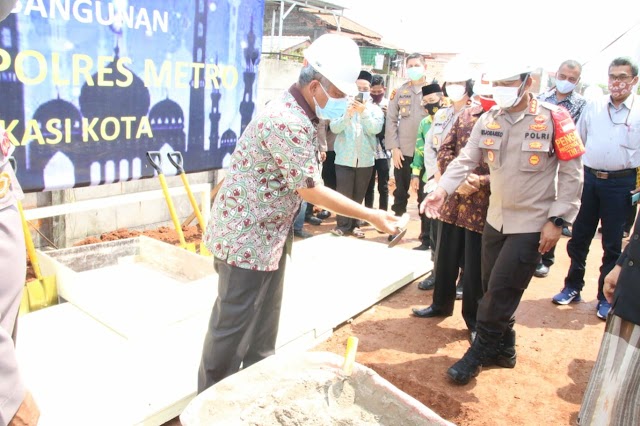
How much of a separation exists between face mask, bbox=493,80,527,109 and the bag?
245 mm

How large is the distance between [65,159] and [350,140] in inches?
125

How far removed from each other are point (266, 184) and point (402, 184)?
443 centimetres

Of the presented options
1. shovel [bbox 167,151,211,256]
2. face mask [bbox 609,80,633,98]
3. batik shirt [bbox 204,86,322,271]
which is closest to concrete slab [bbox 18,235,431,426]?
shovel [bbox 167,151,211,256]

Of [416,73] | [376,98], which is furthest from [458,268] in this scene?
[376,98]

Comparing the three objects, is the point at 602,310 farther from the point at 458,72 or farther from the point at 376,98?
the point at 376,98

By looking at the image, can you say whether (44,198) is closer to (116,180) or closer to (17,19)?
(116,180)

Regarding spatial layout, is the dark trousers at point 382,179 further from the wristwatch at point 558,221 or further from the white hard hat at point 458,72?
the wristwatch at point 558,221

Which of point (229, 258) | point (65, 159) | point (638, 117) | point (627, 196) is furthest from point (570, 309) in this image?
point (65, 159)

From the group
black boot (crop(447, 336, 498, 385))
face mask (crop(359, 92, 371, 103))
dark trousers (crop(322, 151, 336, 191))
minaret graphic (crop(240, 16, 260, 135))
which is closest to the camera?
black boot (crop(447, 336, 498, 385))

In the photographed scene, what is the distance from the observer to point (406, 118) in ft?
20.6

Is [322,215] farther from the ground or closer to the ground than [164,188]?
closer to the ground

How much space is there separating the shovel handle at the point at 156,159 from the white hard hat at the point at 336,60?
7.64 feet

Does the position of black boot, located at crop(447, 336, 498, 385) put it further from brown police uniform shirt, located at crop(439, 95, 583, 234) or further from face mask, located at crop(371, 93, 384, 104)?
face mask, located at crop(371, 93, 384, 104)

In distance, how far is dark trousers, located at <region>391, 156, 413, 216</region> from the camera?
6.47 meters
